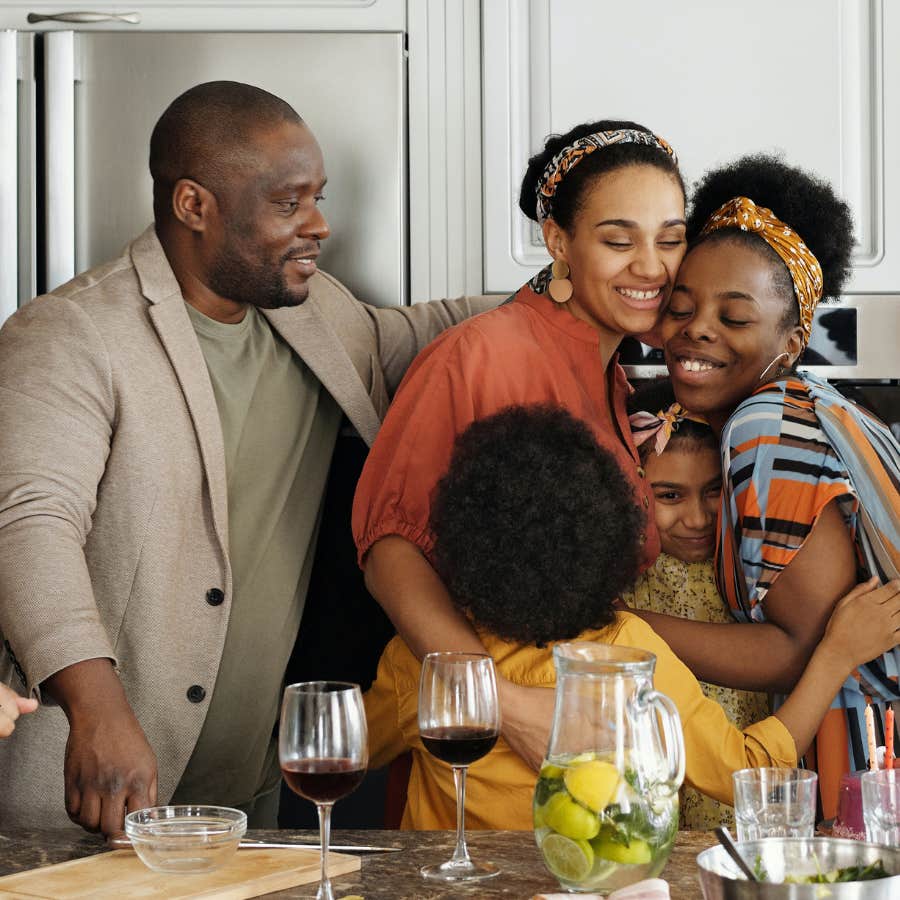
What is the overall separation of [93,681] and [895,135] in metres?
1.57

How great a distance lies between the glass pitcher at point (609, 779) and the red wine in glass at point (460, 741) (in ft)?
0.33

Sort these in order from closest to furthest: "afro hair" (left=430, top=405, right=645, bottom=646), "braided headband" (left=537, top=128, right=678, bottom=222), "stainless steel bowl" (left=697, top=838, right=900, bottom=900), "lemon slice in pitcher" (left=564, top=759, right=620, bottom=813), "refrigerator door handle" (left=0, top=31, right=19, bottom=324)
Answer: "stainless steel bowl" (left=697, top=838, right=900, bottom=900) → "lemon slice in pitcher" (left=564, top=759, right=620, bottom=813) → "afro hair" (left=430, top=405, right=645, bottom=646) → "braided headband" (left=537, top=128, right=678, bottom=222) → "refrigerator door handle" (left=0, top=31, right=19, bottom=324)

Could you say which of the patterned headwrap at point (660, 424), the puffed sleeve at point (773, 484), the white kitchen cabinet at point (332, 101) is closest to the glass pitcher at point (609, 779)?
the puffed sleeve at point (773, 484)

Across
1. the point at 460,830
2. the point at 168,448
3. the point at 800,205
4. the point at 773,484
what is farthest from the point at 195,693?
the point at 800,205

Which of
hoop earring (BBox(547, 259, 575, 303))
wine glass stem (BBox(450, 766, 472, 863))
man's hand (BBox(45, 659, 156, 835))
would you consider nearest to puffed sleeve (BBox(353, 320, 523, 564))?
hoop earring (BBox(547, 259, 575, 303))

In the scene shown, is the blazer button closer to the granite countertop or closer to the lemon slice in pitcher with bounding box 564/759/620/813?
the granite countertop

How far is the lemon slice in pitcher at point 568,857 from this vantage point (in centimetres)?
102

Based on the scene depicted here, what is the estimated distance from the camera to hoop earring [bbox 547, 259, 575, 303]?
5.85 feet

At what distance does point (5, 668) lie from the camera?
1.74 metres

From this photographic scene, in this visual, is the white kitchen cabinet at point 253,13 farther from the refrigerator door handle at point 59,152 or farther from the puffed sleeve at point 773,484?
the puffed sleeve at point 773,484

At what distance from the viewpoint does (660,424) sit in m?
1.79

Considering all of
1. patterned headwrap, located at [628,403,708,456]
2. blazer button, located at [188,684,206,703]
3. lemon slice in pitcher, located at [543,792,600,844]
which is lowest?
blazer button, located at [188,684,206,703]

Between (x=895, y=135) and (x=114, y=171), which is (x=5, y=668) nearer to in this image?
(x=114, y=171)

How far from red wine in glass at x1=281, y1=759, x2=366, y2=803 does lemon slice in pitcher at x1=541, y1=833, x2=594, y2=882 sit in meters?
0.17
